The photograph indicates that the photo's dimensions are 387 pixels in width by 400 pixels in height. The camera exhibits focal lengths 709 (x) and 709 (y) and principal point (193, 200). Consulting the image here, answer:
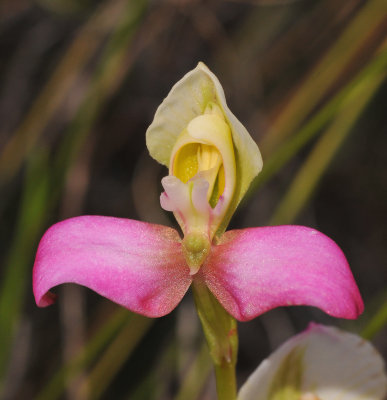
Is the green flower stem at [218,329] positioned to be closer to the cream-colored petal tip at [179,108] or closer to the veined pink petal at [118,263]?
the veined pink petal at [118,263]

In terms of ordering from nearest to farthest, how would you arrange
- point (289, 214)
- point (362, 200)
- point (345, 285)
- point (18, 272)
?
point (345, 285), point (18, 272), point (289, 214), point (362, 200)

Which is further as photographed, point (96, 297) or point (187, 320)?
point (96, 297)

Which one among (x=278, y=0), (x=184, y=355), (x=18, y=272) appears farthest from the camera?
(x=278, y=0)

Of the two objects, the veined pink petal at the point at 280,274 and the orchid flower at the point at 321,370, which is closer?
the veined pink petal at the point at 280,274

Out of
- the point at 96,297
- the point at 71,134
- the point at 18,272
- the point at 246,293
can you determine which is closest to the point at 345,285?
the point at 246,293

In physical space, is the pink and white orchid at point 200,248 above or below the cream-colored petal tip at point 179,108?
below

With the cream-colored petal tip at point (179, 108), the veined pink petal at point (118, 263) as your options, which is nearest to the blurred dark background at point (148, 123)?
the cream-colored petal tip at point (179, 108)

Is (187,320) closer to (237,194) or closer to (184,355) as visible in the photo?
(184,355)
